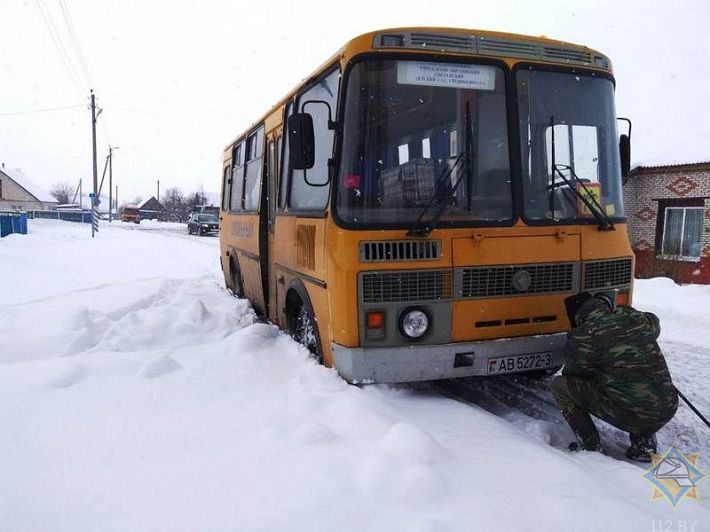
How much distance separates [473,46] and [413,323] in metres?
2.14

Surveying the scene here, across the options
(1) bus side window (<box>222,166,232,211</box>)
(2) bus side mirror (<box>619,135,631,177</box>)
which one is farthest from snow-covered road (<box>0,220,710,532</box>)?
(1) bus side window (<box>222,166,232,211</box>)

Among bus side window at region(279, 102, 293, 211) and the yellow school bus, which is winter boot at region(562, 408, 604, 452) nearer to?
the yellow school bus

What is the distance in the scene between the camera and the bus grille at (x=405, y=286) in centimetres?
366

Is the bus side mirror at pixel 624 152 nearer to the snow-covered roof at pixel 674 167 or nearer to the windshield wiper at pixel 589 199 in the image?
the windshield wiper at pixel 589 199

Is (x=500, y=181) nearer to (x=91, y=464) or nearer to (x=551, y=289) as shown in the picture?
(x=551, y=289)

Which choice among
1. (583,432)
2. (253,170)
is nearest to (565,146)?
(583,432)

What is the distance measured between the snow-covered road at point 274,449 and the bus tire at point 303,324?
13 cm

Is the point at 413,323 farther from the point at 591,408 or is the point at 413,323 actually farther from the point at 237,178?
the point at 237,178

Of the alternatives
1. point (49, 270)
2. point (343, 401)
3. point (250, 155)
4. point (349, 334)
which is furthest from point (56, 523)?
point (49, 270)

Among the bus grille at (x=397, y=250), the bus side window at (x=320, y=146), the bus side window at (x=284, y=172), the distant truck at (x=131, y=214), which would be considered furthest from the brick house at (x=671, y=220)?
the distant truck at (x=131, y=214)

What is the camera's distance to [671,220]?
16.7 m

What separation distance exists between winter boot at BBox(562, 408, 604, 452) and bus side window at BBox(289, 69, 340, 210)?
2.33 meters

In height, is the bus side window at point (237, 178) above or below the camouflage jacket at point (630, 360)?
above

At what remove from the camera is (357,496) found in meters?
2.50
